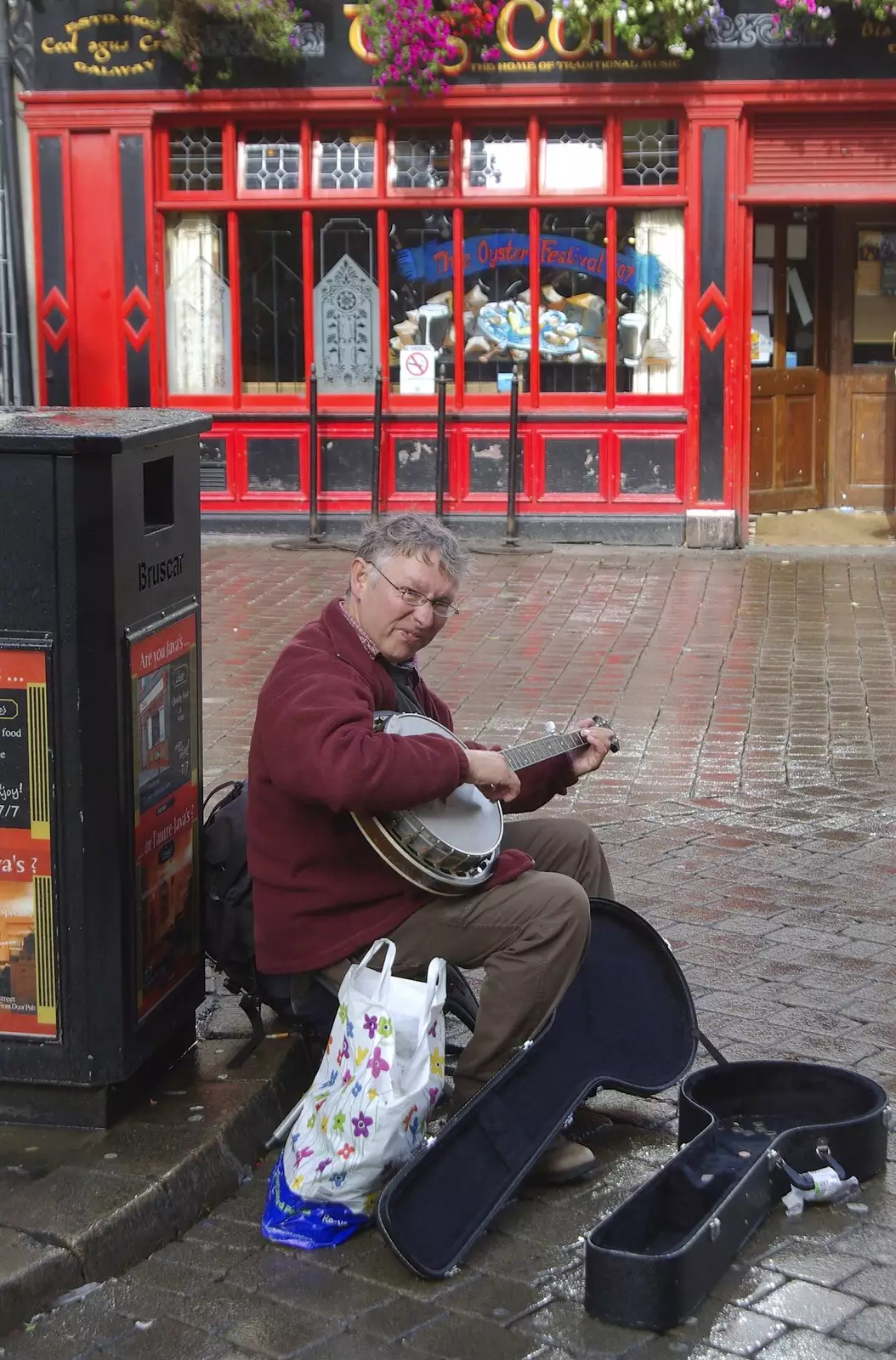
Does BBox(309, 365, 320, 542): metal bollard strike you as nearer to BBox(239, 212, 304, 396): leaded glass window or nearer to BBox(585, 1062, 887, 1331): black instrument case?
BBox(239, 212, 304, 396): leaded glass window

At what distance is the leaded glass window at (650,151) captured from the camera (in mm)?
12336

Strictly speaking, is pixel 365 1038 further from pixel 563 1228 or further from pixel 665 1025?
pixel 665 1025

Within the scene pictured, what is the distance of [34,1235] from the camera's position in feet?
10.6

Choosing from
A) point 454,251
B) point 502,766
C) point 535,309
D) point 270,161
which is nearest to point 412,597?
point 502,766

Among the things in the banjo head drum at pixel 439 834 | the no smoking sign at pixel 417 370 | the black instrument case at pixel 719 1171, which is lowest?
the black instrument case at pixel 719 1171

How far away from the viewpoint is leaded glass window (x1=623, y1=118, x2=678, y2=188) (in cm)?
1234

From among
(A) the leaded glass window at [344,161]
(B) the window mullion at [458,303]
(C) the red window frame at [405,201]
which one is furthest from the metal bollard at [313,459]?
(A) the leaded glass window at [344,161]

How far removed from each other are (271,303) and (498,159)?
1.96 meters

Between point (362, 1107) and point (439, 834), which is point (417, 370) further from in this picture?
point (362, 1107)

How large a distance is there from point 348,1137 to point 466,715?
4.65m

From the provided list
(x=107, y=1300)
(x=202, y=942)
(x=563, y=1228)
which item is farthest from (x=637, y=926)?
(x=107, y=1300)

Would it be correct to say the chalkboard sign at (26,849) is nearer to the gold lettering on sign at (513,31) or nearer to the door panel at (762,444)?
the gold lettering on sign at (513,31)

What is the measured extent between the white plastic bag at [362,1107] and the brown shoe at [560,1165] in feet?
1.10

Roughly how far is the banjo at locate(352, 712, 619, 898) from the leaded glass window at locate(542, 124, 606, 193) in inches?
370
